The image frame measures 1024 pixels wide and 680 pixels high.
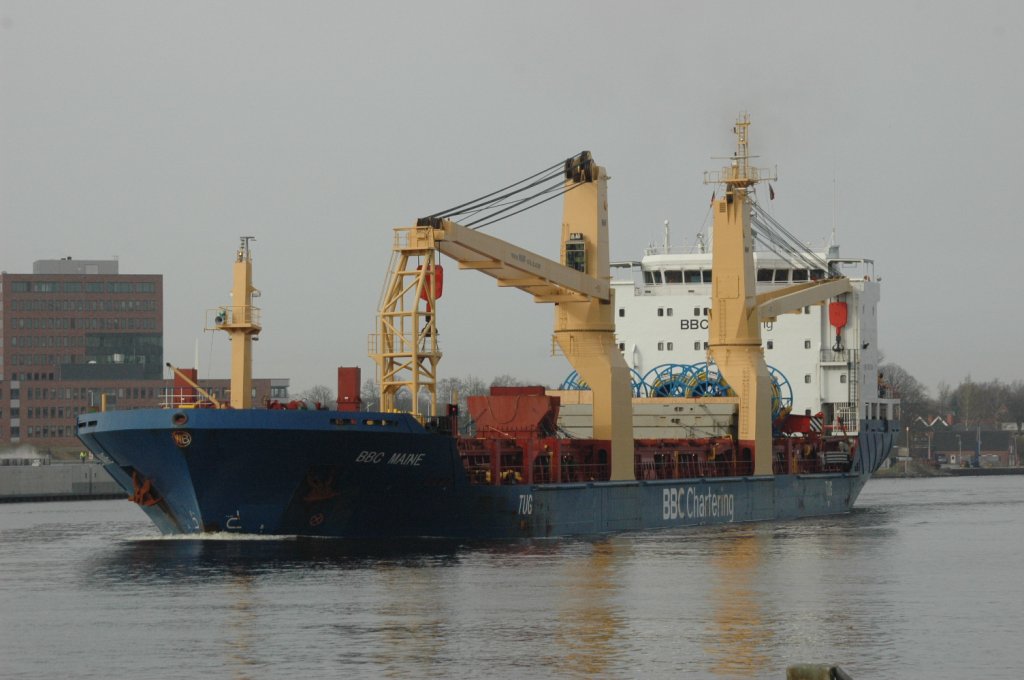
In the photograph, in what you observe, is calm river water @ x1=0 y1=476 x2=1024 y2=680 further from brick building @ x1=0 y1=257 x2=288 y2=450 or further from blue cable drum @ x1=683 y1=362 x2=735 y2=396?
brick building @ x1=0 y1=257 x2=288 y2=450

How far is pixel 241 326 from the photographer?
3431 centimetres

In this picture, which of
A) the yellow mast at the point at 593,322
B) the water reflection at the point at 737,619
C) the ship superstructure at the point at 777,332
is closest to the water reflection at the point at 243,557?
the water reflection at the point at 737,619

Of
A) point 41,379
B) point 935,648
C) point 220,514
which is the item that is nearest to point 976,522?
point 220,514

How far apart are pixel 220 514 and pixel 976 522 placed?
921 inches

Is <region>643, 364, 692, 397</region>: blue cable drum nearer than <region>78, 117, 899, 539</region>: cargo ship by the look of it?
No

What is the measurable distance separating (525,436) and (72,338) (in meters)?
91.5

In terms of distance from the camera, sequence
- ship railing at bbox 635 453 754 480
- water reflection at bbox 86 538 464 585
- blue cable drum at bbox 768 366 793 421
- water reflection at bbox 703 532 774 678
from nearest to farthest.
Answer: water reflection at bbox 703 532 774 678 → water reflection at bbox 86 538 464 585 → ship railing at bbox 635 453 754 480 → blue cable drum at bbox 768 366 793 421

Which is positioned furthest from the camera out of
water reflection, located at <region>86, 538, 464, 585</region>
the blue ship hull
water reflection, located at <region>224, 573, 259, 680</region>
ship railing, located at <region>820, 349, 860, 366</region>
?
ship railing, located at <region>820, 349, 860, 366</region>

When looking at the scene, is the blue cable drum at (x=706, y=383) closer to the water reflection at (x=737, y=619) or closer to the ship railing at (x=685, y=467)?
the ship railing at (x=685, y=467)

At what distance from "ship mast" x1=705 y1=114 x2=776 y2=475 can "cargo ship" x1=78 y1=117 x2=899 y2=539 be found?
58mm

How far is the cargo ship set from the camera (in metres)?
33.2

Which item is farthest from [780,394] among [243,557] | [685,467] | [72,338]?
[72,338]

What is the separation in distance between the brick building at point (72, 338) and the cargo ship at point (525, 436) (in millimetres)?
75242

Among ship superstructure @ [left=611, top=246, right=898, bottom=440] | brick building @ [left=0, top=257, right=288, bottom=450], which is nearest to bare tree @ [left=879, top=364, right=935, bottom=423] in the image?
brick building @ [left=0, top=257, right=288, bottom=450]
